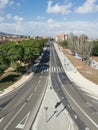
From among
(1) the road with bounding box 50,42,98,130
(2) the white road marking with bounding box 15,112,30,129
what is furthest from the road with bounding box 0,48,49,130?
(1) the road with bounding box 50,42,98,130

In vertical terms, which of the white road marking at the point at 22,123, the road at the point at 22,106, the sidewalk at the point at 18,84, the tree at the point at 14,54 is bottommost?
the sidewalk at the point at 18,84

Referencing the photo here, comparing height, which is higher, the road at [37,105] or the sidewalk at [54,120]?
the sidewalk at [54,120]

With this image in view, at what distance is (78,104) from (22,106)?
9.37m

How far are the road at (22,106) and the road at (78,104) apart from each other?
13.4ft

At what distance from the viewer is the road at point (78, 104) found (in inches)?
Result: 1182

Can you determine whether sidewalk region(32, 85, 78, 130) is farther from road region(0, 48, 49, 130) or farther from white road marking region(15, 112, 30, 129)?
white road marking region(15, 112, 30, 129)

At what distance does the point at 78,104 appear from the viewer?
38.4m

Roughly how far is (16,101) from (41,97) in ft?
16.5

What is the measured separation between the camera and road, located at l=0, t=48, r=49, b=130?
2982 cm

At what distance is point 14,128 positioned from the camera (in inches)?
1110

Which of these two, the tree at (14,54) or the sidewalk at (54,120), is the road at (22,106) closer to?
the sidewalk at (54,120)

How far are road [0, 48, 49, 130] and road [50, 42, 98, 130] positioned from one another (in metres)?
4.09

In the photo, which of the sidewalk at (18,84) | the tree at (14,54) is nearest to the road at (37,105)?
the sidewalk at (18,84)

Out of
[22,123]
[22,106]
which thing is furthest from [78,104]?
[22,123]
